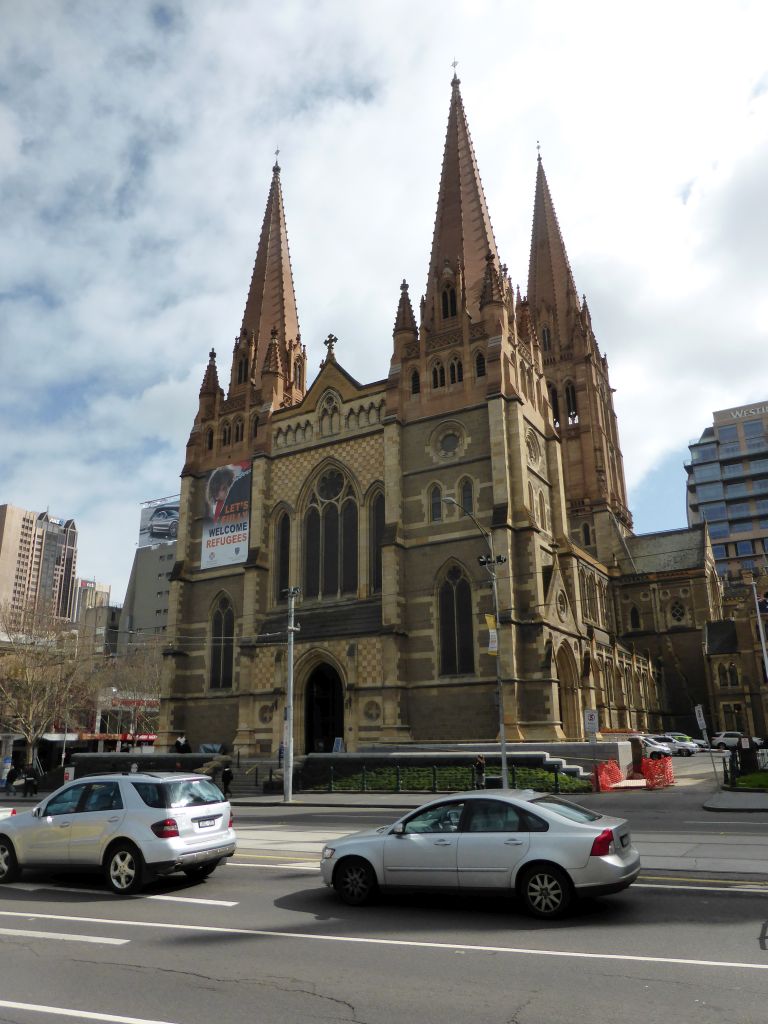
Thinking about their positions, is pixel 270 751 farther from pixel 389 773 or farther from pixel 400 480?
pixel 400 480

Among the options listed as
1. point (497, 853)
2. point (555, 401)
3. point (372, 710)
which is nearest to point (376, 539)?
point (372, 710)

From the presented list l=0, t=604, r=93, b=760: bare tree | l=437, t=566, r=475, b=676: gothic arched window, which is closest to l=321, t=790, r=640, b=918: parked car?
l=437, t=566, r=475, b=676: gothic arched window

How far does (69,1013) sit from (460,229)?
130 feet

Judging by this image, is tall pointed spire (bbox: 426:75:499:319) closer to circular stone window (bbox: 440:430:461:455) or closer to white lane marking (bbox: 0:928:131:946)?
circular stone window (bbox: 440:430:461:455)

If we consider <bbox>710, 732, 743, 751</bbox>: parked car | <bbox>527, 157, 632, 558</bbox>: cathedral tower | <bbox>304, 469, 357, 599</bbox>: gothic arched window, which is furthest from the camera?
<bbox>527, 157, 632, 558</bbox>: cathedral tower

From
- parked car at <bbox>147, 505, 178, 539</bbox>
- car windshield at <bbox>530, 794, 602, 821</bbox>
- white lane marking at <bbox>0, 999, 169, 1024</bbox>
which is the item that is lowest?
white lane marking at <bbox>0, 999, 169, 1024</bbox>

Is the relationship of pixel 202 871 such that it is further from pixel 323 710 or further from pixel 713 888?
pixel 323 710

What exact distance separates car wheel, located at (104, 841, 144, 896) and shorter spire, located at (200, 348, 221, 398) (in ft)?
123

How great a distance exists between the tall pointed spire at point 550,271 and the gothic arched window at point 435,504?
120 ft

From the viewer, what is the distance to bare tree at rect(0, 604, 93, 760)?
40969 millimetres

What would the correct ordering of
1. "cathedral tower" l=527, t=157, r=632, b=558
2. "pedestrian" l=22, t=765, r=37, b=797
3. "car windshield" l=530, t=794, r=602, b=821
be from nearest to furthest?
"car windshield" l=530, t=794, r=602, b=821 → "pedestrian" l=22, t=765, r=37, b=797 → "cathedral tower" l=527, t=157, r=632, b=558

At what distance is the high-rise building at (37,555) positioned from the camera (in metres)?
172

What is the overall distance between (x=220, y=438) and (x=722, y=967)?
4030cm

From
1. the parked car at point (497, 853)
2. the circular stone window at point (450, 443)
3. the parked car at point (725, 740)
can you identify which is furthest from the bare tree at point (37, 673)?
the parked car at point (725, 740)
